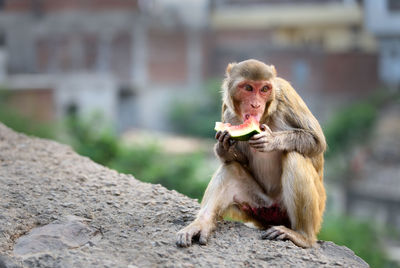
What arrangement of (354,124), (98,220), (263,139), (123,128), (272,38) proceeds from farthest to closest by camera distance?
(272,38) < (123,128) < (354,124) < (98,220) < (263,139)

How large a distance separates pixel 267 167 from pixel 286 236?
1.98 feet

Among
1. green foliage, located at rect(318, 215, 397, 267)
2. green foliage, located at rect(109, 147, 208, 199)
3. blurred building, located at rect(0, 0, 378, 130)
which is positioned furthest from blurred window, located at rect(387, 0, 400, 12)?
green foliage, located at rect(109, 147, 208, 199)

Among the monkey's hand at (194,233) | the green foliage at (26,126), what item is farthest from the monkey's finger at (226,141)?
the green foliage at (26,126)

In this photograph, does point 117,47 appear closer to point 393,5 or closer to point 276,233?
point 393,5

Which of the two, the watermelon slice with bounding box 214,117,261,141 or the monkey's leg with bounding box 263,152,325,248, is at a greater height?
the watermelon slice with bounding box 214,117,261,141

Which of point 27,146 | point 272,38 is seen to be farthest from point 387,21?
point 27,146

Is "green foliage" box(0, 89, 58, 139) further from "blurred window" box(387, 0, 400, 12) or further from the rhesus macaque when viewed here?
"blurred window" box(387, 0, 400, 12)

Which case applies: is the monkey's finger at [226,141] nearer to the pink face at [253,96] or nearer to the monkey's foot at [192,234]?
the pink face at [253,96]

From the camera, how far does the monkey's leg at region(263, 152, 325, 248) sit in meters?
4.20

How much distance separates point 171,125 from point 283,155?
101 feet

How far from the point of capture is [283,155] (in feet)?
14.3

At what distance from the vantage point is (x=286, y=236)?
→ 13.8ft

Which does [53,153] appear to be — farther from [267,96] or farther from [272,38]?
[272,38]

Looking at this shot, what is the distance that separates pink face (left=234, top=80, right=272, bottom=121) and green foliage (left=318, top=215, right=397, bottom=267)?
34.9 ft
